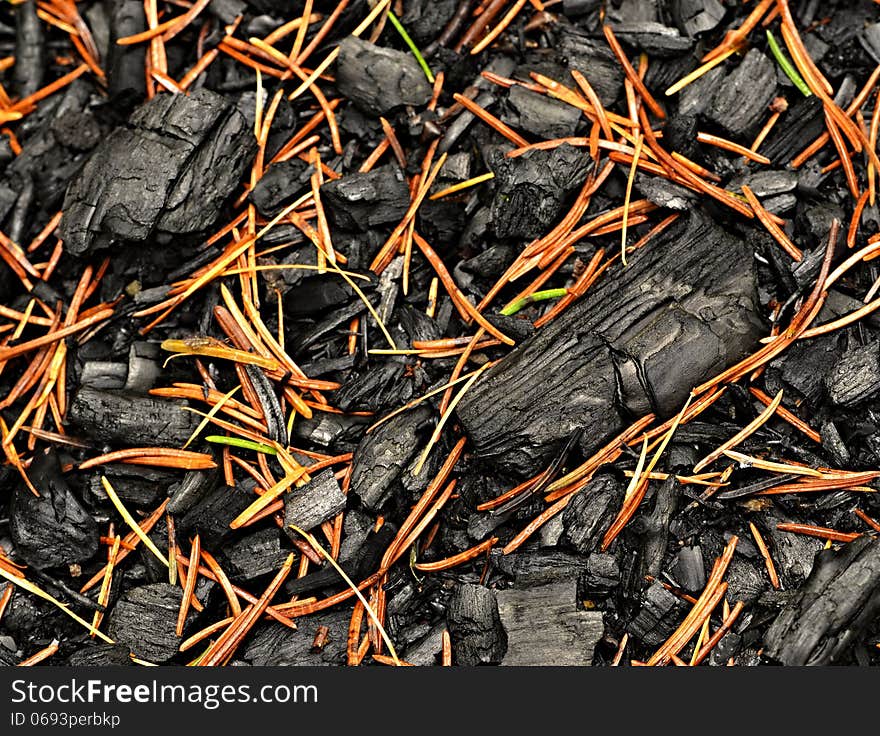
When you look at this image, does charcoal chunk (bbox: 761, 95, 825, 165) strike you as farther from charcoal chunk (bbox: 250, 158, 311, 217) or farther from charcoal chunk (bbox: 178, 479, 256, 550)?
charcoal chunk (bbox: 178, 479, 256, 550)

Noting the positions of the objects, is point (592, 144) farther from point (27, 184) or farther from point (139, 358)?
point (27, 184)

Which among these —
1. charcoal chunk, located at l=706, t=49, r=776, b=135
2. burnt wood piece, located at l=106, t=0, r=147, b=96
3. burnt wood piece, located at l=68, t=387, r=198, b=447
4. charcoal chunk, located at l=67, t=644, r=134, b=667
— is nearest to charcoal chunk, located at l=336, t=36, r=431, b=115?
burnt wood piece, located at l=106, t=0, r=147, b=96

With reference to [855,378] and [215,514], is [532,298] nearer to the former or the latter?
[855,378]

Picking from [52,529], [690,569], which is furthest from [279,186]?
[690,569]

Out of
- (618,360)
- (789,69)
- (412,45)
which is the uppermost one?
(789,69)

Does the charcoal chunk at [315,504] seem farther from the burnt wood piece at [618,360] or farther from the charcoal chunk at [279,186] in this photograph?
the charcoal chunk at [279,186]

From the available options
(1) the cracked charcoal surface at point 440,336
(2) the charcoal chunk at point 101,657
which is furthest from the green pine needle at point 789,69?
(2) the charcoal chunk at point 101,657
